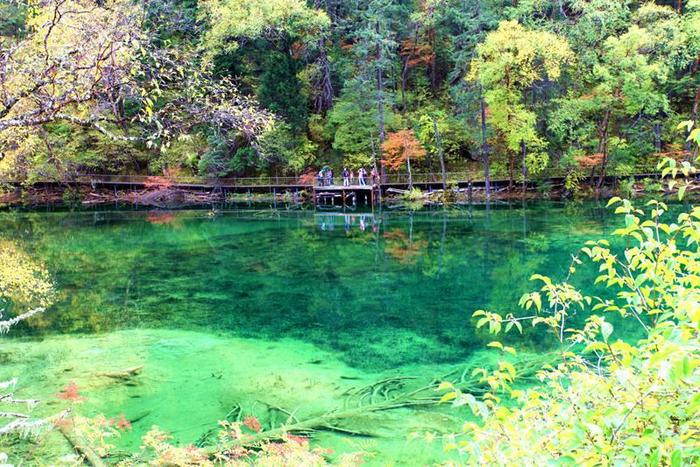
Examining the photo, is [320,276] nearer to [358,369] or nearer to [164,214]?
[358,369]

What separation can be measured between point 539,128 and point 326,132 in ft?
45.0

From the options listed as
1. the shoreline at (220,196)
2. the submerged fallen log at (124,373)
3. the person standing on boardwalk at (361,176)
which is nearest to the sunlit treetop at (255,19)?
the person standing on boardwalk at (361,176)

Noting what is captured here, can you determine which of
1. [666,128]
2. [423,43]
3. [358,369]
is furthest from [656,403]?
[423,43]

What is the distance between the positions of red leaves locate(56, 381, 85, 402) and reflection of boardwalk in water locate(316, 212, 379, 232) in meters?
16.7

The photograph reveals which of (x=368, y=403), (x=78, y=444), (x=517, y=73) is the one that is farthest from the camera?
(x=517, y=73)

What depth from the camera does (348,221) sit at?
27.4 m

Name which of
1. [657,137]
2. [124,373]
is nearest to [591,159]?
[657,137]

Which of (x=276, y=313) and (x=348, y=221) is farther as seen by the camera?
(x=348, y=221)

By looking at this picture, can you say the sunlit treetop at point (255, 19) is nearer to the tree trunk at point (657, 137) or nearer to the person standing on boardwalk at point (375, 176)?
the person standing on boardwalk at point (375, 176)

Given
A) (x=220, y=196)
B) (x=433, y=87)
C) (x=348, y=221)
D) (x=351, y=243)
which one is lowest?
(x=351, y=243)

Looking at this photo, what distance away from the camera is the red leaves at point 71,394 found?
8.23 meters

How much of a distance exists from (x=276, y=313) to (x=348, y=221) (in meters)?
14.5

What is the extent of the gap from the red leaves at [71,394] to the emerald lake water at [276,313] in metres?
0.10

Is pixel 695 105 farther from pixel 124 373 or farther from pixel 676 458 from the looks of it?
pixel 676 458
